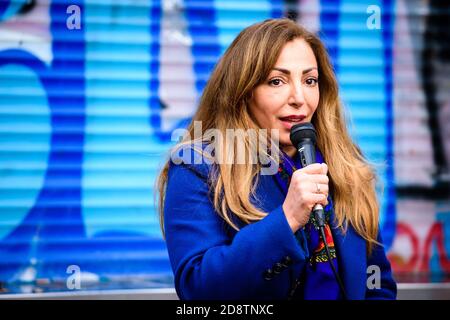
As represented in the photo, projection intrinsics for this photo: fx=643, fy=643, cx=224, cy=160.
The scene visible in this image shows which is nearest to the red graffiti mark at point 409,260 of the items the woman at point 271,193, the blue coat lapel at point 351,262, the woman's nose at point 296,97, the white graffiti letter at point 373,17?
the white graffiti letter at point 373,17

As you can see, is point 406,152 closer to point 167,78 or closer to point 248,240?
point 167,78

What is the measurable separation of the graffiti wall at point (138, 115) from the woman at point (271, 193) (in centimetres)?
180

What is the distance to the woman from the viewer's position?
5.75 ft

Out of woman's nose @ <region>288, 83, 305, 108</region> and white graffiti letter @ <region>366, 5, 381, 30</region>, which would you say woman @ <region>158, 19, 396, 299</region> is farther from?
white graffiti letter @ <region>366, 5, 381, 30</region>

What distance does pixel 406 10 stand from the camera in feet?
14.6

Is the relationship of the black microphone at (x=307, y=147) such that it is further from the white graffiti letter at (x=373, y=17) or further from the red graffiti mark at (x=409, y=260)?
→ the white graffiti letter at (x=373, y=17)

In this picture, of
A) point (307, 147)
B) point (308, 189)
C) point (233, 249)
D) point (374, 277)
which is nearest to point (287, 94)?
point (307, 147)

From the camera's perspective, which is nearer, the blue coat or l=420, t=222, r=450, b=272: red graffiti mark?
the blue coat

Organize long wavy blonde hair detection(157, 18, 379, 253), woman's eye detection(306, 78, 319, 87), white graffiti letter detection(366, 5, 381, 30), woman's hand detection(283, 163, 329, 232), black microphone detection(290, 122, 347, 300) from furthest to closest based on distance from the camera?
1. white graffiti letter detection(366, 5, 381, 30)
2. woman's eye detection(306, 78, 319, 87)
3. long wavy blonde hair detection(157, 18, 379, 253)
4. black microphone detection(290, 122, 347, 300)
5. woman's hand detection(283, 163, 329, 232)

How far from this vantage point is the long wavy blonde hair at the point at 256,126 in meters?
1.96

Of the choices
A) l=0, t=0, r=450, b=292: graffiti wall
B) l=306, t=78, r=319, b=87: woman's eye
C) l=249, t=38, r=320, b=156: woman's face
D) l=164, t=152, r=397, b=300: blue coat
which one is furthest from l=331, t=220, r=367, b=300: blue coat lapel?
l=0, t=0, r=450, b=292: graffiti wall

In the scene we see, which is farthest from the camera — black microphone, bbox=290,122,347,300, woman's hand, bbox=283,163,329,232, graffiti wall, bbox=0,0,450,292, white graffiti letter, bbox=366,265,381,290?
graffiti wall, bbox=0,0,450,292

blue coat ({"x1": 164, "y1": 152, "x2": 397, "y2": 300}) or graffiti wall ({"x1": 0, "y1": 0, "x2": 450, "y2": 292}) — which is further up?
graffiti wall ({"x1": 0, "y1": 0, "x2": 450, "y2": 292})

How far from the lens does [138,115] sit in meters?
4.15
